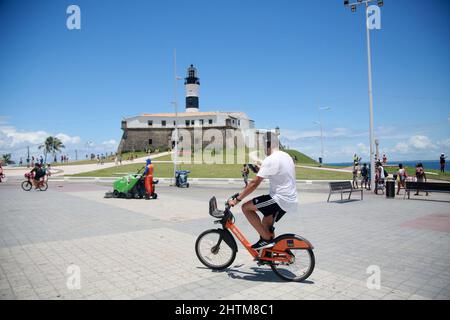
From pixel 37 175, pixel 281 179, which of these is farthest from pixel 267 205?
pixel 37 175

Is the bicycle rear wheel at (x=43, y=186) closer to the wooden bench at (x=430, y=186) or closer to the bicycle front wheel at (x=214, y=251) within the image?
the bicycle front wheel at (x=214, y=251)

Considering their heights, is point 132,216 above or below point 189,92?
below

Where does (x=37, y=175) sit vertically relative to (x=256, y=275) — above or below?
above

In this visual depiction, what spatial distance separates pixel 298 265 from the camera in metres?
4.64

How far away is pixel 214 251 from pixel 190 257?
834mm

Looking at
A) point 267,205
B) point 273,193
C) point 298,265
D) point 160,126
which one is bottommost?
point 298,265

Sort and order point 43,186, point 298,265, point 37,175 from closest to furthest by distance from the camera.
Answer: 1. point 298,265
2. point 37,175
3. point 43,186

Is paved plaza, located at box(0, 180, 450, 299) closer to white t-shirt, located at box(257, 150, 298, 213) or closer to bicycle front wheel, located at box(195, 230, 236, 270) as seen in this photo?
bicycle front wheel, located at box(195, 230, 236, 270)

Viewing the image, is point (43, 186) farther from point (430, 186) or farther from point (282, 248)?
point (430, 186)

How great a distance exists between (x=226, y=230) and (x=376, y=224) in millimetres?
5861
